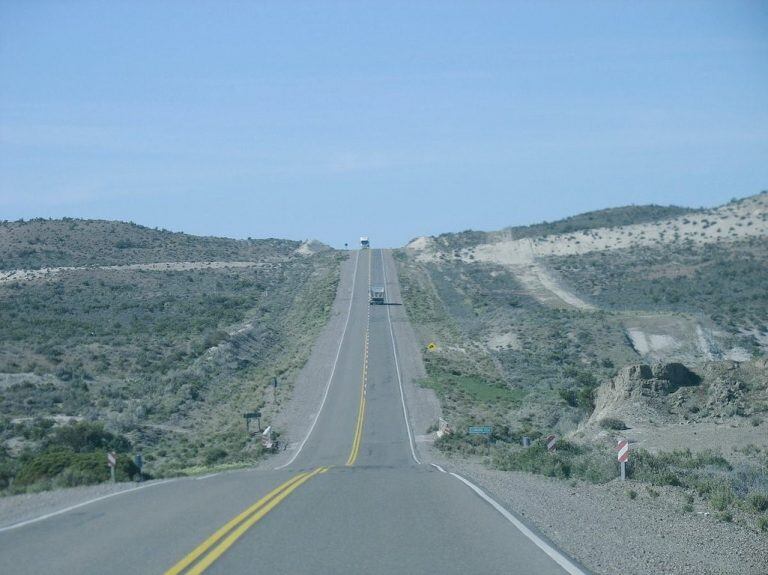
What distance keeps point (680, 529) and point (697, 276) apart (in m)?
82.9

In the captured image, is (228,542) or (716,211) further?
(716,211)

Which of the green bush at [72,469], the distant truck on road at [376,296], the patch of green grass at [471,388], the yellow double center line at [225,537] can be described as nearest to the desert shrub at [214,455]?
the green bush at [72,469]

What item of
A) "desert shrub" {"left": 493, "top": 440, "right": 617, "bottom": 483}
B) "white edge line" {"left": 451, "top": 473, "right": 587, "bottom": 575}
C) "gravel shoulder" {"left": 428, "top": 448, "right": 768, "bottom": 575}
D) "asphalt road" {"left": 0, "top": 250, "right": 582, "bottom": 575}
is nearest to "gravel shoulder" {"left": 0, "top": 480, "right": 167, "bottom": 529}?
"asphalt road" {"left": 0, "top": 250, "right": 582, "bottom": 575}

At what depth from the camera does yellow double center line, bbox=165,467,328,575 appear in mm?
9984

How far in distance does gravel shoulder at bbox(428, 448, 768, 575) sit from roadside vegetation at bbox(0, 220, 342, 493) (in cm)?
1192

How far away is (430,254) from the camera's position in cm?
12425

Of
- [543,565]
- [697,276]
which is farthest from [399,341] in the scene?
[543,565]

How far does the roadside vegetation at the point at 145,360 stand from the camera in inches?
1411

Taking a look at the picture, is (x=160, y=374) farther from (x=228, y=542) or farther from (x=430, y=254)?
(x=430, y=254)

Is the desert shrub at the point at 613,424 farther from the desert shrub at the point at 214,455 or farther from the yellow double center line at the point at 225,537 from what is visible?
the yellow double center line at the point at 225,537

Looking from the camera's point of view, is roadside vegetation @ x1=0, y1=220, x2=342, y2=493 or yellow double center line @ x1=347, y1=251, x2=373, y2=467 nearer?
roadside vegetation @ x1=0, y1=220, x2=342, y2=493

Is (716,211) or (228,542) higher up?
(716,211)

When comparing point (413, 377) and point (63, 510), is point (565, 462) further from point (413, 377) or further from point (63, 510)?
point (413, 377)

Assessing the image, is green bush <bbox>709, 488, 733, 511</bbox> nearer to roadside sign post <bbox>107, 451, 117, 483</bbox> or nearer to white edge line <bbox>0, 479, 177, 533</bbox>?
white edge line <bbox>0, 479, 177, 533</bbox>
